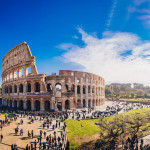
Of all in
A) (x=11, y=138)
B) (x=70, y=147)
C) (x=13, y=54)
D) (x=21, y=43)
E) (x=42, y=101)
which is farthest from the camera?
(x=13, y=54)

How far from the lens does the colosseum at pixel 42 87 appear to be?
33.2m

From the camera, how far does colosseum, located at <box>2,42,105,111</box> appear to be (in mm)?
33219

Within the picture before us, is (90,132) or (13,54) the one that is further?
(13,54)

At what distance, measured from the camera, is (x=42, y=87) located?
3297cm

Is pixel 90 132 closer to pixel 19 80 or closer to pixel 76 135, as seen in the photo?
pixel 76 135

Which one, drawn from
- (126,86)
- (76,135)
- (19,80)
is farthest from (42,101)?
(126,86)

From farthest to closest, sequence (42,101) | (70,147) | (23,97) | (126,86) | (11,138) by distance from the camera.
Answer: (126,86) < (23,97) < (42,101) < (11,138) < (70,147)

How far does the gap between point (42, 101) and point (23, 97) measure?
735 centimetres

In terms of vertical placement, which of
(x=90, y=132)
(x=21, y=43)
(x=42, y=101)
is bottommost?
(x=90, y=132)

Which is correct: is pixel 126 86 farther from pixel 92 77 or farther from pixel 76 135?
pixel 76 135

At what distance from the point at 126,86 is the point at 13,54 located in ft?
327

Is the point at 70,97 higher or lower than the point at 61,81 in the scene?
lower

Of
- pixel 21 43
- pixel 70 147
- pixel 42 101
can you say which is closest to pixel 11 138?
pixel 70 147

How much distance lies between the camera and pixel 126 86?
10619cm
